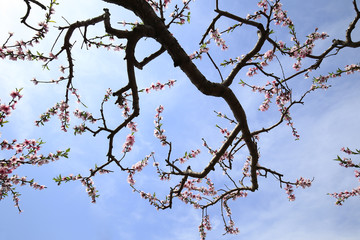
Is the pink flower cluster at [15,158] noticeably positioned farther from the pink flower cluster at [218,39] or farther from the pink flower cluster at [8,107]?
the pink flower cluster at [218,39]

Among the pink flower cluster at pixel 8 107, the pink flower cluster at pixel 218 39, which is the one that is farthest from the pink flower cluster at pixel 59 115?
the pink flower cluster at pixel 218 39

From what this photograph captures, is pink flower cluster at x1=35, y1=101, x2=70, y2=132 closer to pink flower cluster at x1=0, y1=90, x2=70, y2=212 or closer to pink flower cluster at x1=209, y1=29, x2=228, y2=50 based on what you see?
pink flower cluster at x1=0, y1=90, x2=70, y2=212

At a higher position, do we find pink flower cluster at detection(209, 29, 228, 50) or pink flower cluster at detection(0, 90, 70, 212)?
pink flower cluster at detection(209, 29, 228, 50)

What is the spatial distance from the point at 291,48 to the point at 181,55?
3.70 meters

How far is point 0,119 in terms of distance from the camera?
4.76 m

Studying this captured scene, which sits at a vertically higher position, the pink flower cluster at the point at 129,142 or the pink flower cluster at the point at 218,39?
the pink flower cluster at the point at 218,39

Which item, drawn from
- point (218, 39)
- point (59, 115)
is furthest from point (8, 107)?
point (218, 39)

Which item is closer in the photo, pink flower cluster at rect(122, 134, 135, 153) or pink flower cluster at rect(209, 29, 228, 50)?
pink flower cluster at rect(122, 134, 135, 153)

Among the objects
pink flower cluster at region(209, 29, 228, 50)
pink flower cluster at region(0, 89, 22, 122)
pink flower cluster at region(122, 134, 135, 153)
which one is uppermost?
pink flower cluster at region(209, 29, 228, 50)

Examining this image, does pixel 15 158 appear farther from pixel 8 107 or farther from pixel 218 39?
pixel 218 39

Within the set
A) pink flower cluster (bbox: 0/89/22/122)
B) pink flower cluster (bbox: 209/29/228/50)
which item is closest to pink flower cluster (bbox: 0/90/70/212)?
pink flower cluster (bbox: 0/89/22/122)

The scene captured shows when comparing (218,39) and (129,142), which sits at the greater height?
(218,39)

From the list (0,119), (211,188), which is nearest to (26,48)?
(0,119)

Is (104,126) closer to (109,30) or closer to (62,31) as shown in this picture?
(109,30)
